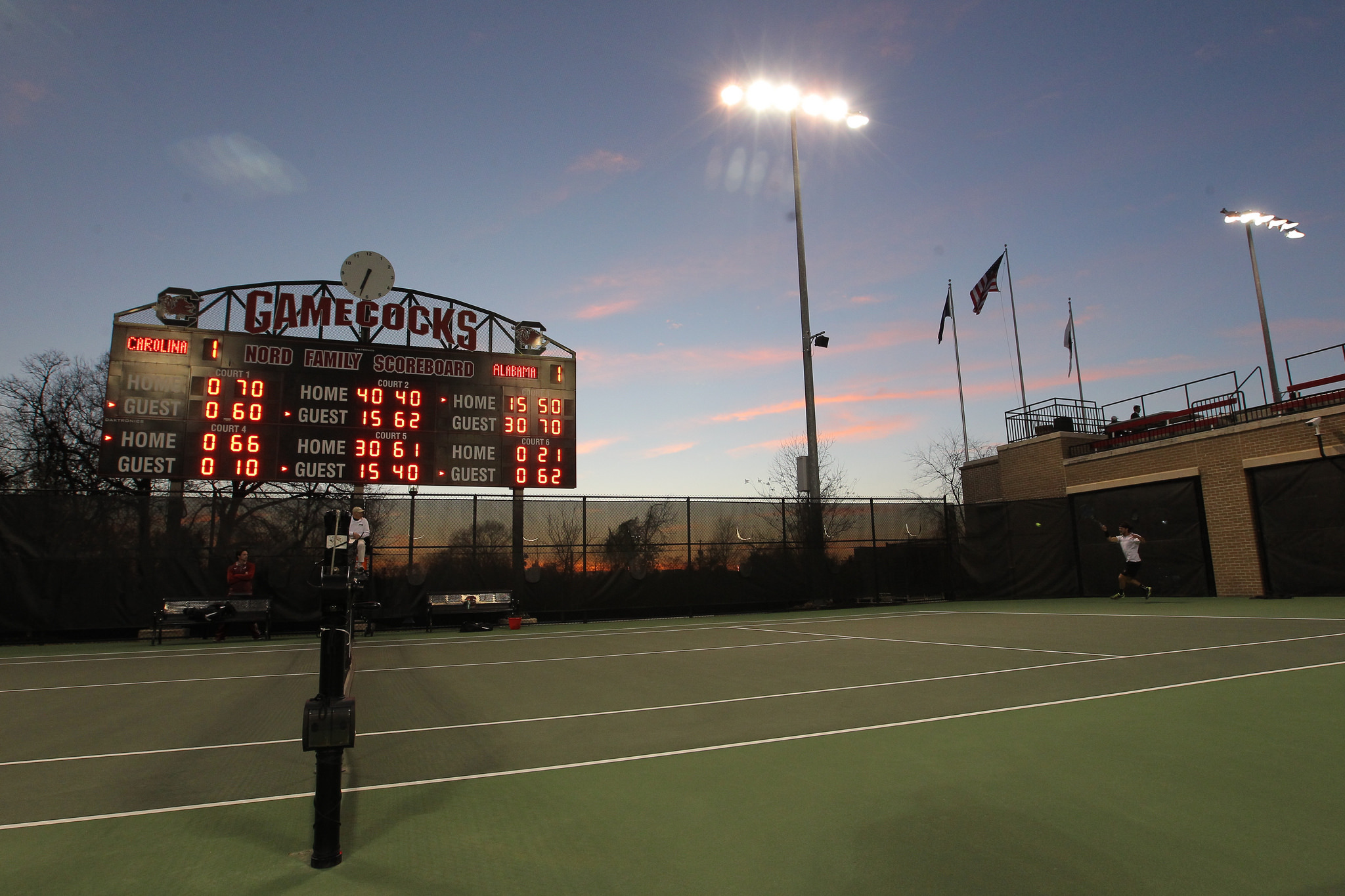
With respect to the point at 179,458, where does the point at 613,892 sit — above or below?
below

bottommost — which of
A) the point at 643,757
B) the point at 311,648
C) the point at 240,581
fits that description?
the point at 311,648

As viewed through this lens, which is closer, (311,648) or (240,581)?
(311,648)

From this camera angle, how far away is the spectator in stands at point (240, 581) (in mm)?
13938

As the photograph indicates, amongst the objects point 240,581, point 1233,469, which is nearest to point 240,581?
point 240,581

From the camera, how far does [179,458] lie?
1384cm

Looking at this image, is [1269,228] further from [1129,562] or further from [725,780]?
[725,780]

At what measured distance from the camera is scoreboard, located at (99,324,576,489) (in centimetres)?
1381

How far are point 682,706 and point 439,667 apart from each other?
4461 millimetres

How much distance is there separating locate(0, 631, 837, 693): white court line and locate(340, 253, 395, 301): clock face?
9289 mm

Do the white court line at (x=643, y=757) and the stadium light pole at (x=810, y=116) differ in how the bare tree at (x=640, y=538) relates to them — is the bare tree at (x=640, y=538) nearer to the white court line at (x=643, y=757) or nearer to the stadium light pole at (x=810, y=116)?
the stadium light pole at (x=810, y=116)

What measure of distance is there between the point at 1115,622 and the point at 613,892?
39.4 ft

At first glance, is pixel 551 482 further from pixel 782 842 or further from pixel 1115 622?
pixel 782 842

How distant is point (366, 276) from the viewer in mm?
15953

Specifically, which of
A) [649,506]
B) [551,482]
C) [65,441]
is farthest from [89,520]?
[65,441]
